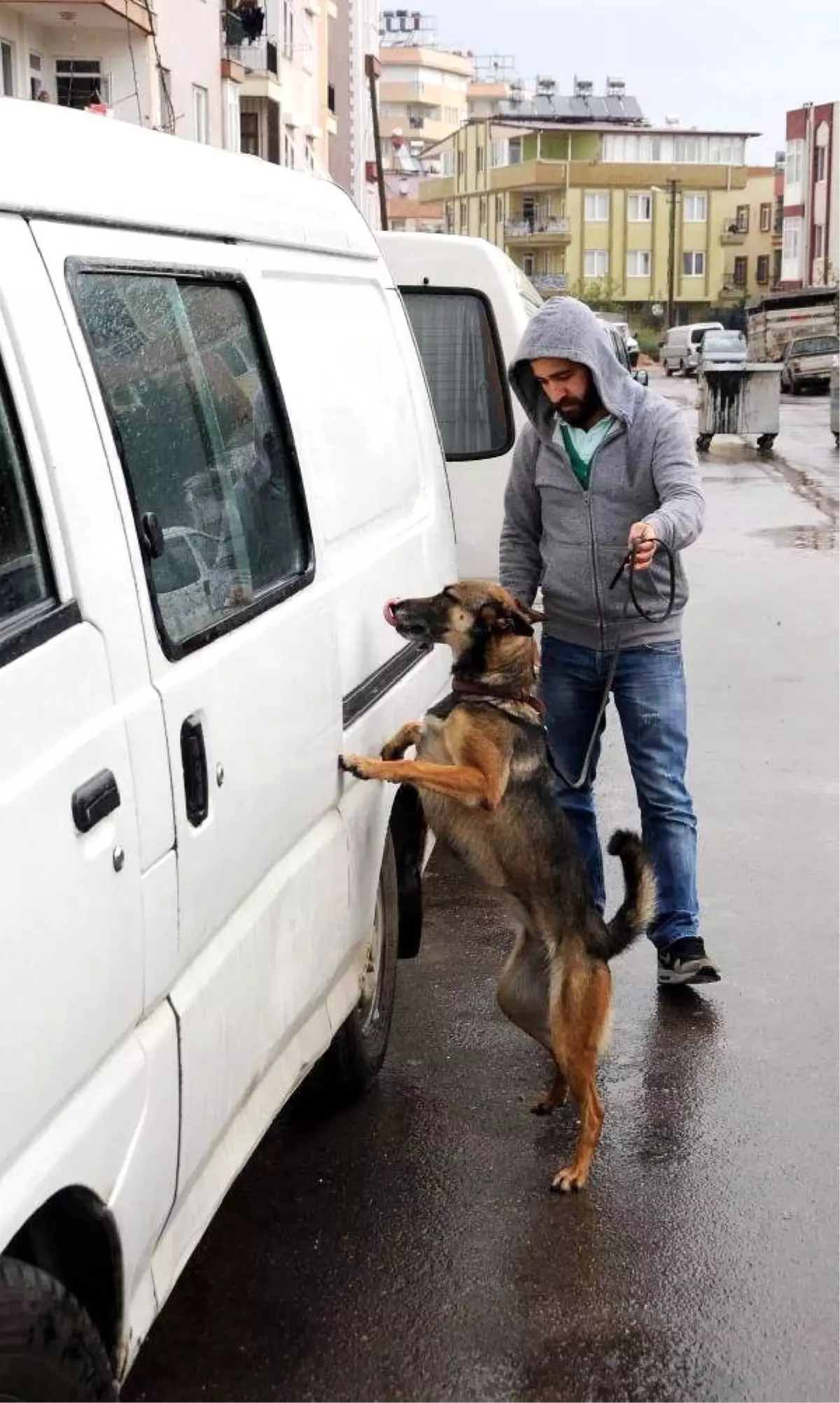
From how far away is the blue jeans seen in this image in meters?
5.32

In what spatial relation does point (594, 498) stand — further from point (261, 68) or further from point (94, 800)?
point (261, 68)

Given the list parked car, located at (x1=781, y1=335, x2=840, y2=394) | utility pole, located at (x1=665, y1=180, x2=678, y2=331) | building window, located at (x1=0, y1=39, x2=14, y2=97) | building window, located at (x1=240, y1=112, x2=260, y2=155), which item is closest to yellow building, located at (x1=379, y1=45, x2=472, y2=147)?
utility pole, located at (x1=665, y1=180, x2=678, y2=331)

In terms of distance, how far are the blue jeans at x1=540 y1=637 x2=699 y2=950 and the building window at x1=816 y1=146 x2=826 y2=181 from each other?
287 feet

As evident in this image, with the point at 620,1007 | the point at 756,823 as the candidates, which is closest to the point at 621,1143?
the point at 620,1007

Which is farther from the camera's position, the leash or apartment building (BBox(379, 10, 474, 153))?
apartment building (BBox(379, 10, 474, 153))

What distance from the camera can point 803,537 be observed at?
17781 millimetres

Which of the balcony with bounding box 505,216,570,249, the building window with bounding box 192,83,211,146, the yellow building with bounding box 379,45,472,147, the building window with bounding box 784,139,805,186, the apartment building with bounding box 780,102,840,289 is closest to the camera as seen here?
the building window with bounding box 192,83,211,146

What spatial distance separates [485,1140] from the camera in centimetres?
452

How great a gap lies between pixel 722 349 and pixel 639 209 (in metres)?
55.1

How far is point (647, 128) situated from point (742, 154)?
26.8 ft

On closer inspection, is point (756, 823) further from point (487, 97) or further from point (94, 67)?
point (487, 97)

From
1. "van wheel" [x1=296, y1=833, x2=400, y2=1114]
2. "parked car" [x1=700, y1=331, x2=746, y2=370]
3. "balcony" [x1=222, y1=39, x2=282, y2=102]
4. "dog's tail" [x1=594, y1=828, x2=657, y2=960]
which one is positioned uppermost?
"balcony" [x1=222, y1=39, x2=282, y2=102]

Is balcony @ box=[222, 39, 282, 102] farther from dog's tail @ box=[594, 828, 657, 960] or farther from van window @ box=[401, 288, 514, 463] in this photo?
dog's tail @ box=[594, 828, 657, 960]

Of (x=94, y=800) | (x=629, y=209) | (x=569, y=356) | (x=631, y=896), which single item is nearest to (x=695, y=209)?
(x=629, y=209)
